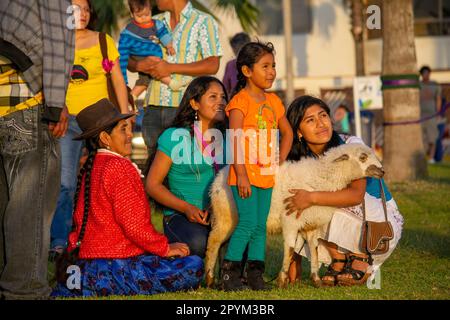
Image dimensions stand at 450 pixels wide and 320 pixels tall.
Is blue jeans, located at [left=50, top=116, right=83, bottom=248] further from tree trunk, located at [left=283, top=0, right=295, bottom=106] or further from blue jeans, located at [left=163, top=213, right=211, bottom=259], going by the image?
tree trunk, located at [left=283, top=0, right=295, bottom=106]

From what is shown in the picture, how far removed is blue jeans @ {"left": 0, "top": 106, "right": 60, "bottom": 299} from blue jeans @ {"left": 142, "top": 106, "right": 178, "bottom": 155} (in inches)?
91.6

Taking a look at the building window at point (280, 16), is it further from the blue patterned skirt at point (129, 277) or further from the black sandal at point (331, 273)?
the blue patterned skirt at point (129, 277)

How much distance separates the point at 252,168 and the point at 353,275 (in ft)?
3.34

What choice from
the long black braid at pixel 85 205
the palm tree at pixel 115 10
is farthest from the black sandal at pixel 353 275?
the palm tree at pixel 115 10

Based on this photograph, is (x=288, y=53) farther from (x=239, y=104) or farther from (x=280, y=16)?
(x=239, y=104)

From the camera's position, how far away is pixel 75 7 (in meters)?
7.47

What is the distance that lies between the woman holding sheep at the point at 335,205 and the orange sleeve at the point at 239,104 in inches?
→ 23.5

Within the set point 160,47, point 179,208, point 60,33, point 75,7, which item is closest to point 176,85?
A: point 160,47

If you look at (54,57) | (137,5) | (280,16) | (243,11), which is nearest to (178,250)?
(54,57)

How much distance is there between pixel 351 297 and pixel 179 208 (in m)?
1.40

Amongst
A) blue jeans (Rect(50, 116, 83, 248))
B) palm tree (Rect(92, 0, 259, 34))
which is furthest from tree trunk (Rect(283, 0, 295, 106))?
blue jeans (Rect(50, 116, 83, 248))

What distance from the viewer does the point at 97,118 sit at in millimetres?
6457

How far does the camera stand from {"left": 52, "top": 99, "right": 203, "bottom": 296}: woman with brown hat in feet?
20.3

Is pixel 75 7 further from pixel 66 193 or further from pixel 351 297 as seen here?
pixel 351 297
